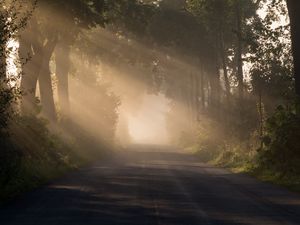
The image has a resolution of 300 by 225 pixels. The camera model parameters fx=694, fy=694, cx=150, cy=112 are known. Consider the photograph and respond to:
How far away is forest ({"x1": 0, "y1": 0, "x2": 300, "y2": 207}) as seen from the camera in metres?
26.6

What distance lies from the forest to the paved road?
5.51 ft

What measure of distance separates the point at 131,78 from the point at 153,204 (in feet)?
250

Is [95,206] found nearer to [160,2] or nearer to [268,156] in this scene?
[268,156]

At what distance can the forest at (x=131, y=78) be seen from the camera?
26634 millimetres

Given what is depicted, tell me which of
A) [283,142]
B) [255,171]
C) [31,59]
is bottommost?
[255,171]

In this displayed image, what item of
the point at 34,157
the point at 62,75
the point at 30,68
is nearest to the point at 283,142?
the point at 34,157

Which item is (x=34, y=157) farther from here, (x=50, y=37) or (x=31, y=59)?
(x=50, y=37)

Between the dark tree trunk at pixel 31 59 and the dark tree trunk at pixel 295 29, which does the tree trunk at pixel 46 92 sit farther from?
the dark tree trunk at pixel 295 29

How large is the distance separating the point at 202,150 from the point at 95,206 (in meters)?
42.2

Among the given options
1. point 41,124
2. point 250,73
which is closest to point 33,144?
point 41,124

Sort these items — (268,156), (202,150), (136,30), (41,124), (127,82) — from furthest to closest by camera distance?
1. (127,82)
2. (202,150)
3. (136,30)
4. (41,124)
5. (268,156)

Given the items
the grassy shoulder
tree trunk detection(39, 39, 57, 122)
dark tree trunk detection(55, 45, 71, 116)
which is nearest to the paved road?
the grassy shoulder

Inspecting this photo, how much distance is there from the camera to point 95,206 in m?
16.9

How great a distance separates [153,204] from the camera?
57.6 feet
